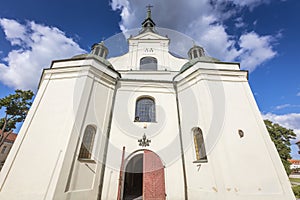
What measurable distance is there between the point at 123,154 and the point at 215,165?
13.3 feet

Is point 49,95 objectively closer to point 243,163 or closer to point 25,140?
point 25,140

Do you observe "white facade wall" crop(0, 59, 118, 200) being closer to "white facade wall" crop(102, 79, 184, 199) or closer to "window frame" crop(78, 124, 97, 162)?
"window frame" crop(78, 124, 97, 162)

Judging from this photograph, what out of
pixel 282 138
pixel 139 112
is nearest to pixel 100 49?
pixel 139 112

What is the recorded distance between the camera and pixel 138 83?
31.3 ft

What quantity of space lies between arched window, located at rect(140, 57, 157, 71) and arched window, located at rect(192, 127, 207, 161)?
7.10 metres

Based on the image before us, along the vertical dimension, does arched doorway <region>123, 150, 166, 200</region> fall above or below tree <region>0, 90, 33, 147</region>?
below

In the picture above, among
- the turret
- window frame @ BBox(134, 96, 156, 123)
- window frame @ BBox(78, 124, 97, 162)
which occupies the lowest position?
window frame @ BBox(78, 124, 97, 162)

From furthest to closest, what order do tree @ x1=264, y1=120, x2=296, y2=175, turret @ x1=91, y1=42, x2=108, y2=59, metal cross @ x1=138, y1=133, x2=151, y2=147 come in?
1. tree @ x1=264, y1=120, x2=296, y2=175
2. turret @ x1=91, y1=42, x2=108, y2=59
3. metal cross @ x1=138, y1=133, x2=151, y2=147

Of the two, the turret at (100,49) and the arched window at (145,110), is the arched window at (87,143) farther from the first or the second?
the turret at (100,49)

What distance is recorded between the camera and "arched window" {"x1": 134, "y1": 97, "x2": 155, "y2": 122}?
352 inches

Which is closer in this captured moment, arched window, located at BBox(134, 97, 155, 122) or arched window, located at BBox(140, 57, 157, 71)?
arched window, located at BBox(134, 97, 155, 122)

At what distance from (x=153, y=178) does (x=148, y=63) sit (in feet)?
30.9

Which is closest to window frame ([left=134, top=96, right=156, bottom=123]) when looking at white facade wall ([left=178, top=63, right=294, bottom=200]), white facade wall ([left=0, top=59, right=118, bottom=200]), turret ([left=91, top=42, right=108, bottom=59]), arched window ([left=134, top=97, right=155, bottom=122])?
arched window ([left=134, top=97, right=155, bottom=122])

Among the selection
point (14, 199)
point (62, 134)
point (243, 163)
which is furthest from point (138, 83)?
point (14, 199)
